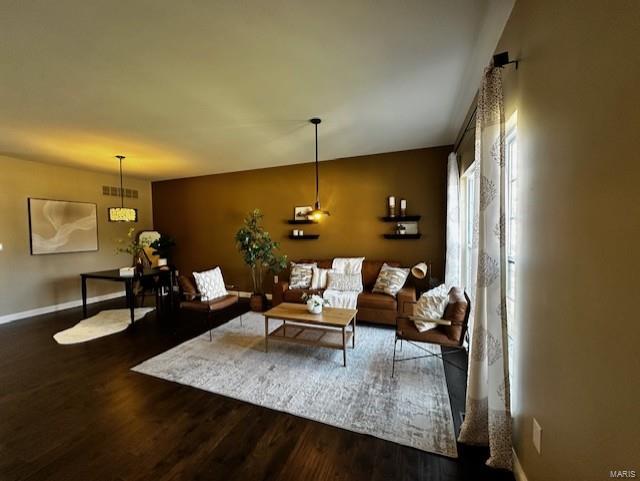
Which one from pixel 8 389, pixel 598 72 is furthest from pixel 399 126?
pixel 8 389

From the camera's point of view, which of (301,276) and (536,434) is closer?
(536,434)

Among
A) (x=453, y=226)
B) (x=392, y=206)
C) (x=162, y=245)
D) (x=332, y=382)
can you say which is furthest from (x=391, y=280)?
(x=162, y=245)

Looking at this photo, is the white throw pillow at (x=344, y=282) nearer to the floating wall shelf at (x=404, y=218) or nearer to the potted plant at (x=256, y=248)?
the potted plant at (x=256, y=248)

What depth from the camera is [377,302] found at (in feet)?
13.2

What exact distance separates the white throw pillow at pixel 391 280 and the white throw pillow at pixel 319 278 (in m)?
0.90

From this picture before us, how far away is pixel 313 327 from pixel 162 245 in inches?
191

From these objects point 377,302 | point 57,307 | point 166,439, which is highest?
point 377,302

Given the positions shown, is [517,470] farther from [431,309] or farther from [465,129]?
[465,129]

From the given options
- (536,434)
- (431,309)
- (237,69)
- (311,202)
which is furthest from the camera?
(311,202)

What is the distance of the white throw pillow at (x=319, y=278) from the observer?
4664 mm

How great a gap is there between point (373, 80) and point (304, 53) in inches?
28.6

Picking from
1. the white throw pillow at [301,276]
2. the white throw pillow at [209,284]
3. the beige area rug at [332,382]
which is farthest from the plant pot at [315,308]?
the white throw pillow at [209,284]

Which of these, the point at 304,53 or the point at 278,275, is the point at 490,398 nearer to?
the point at 304,53

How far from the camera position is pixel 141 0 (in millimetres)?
1562
